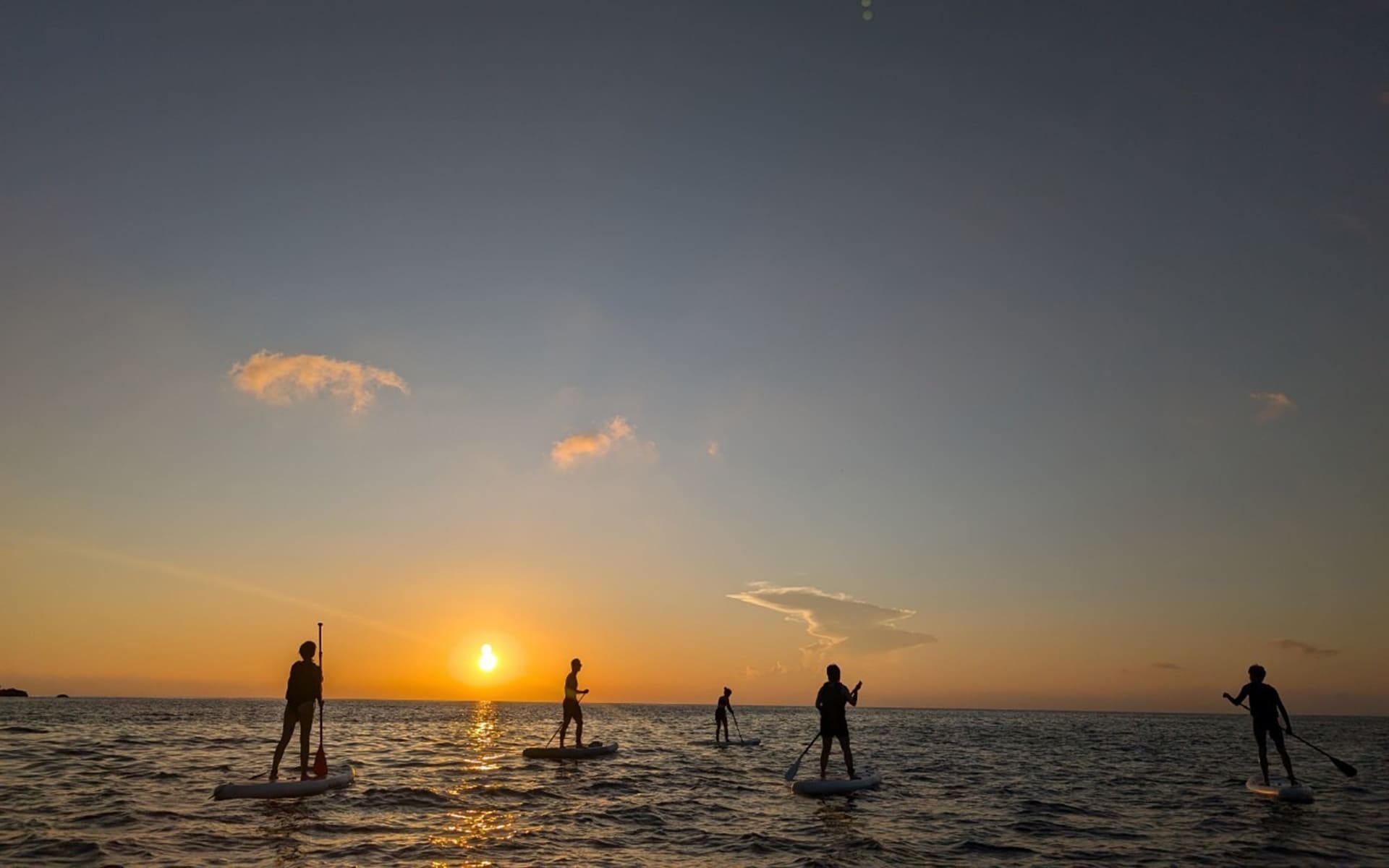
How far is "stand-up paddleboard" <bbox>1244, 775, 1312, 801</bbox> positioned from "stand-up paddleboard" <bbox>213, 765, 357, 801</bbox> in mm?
22541

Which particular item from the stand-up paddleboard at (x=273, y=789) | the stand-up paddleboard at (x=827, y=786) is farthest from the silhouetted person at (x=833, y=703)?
the stand-up paddleboard at (x=273, y=789)

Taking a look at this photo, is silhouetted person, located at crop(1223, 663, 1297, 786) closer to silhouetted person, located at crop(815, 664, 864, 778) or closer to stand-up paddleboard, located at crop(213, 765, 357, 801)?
silhouetted person, located at crop(815, 664, 864, 778)

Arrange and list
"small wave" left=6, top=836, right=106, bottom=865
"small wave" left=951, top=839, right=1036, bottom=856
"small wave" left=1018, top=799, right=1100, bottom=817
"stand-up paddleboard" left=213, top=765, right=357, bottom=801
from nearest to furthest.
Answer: "small wave" left=6, top=836, right=106, bottom=865 → "small wave" left=951, top=839, right=1036, bottom=856 → "stand-up paddleboard" left=213, top=765, right=357, bottom=801 → "small wave" left=1018, top=799, right=1100, bottom=817

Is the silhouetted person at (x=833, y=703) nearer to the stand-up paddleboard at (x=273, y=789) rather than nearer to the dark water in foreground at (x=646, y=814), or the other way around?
the dark water in foreground at (x=646, y=814)

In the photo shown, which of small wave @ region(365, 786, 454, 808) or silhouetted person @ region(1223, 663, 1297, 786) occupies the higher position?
silhouetted person @ region(1223, 663, 1297, 786)

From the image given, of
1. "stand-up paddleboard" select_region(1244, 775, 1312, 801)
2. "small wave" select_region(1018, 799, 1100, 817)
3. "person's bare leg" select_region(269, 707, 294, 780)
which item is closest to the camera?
"person's bare leg" select_region(269, 707, 294, 780)

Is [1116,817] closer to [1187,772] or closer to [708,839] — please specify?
[708,839]

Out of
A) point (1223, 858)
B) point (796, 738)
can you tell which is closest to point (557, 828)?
point (1223, 858)

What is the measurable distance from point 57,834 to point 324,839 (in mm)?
4341

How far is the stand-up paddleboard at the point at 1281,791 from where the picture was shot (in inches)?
812

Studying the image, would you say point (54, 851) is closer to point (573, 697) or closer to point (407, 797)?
point (407, 797)

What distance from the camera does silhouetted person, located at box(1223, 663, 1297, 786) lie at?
21344 millimetres

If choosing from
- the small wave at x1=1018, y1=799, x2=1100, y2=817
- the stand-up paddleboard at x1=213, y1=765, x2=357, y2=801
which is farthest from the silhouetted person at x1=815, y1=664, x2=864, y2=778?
the stand-up paddleboard at x1=213, y1=765, x2=357, y2=801

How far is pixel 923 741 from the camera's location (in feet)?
172
